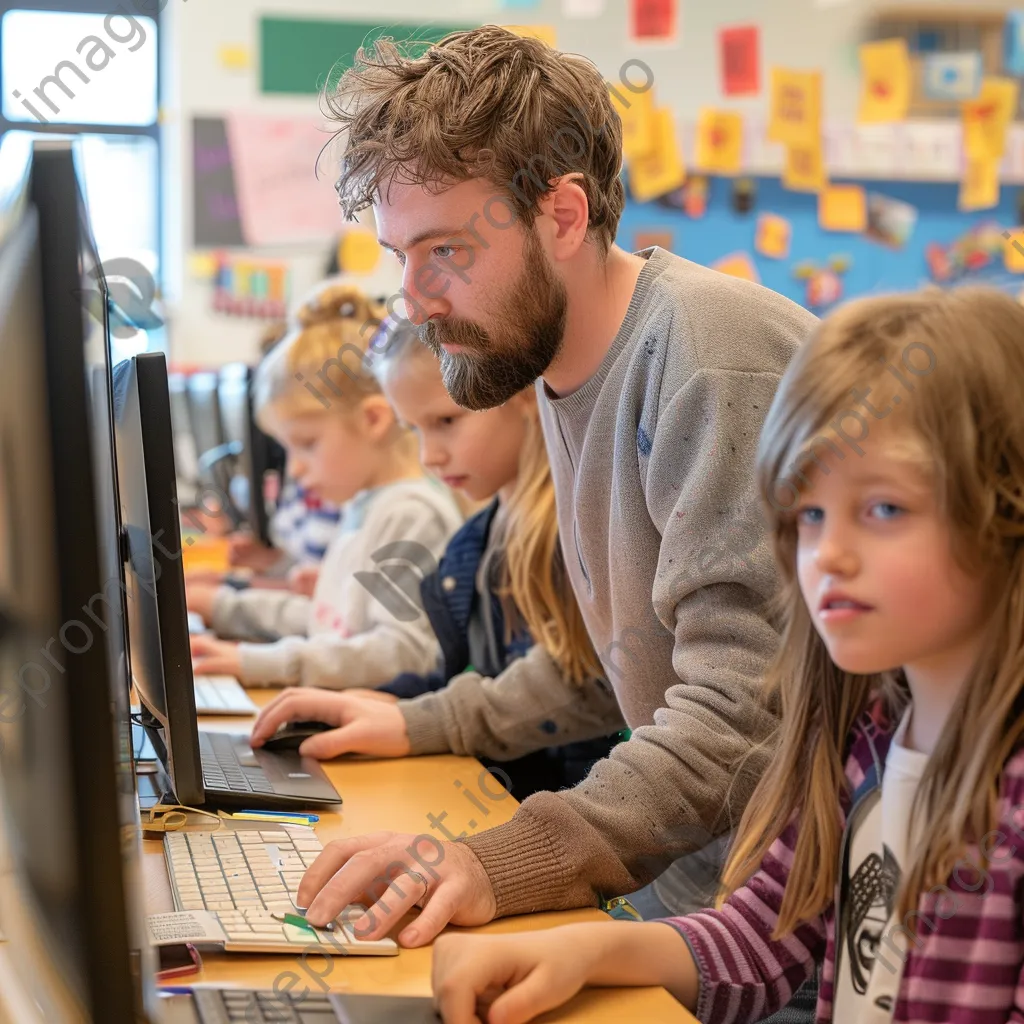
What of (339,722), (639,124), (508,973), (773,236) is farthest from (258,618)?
(773,236)

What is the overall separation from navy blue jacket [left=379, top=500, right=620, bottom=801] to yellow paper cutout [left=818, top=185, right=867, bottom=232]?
10.8ft

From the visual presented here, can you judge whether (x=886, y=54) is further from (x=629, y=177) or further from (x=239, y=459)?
(x=239, y=459)

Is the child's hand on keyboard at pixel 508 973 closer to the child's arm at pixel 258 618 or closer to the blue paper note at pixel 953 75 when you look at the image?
the child's arm at pixel 258 618

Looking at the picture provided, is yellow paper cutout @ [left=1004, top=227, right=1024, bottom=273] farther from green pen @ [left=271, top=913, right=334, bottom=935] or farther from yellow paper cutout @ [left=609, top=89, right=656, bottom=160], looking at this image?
green pen @ [left=271, top=913, right=334, bottom=935]

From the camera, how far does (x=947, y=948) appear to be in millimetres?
688

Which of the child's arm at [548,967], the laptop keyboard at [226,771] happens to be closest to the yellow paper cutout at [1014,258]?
the laptop keyboard at [226,771]

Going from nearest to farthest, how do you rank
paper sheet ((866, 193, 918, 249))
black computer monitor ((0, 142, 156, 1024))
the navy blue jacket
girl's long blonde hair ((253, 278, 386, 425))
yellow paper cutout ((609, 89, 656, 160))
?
black computer monitor ((0, 142, 156, 1024)) < the navy blue jacket < girl's long blonde hair ((253, 278, 386, 425)) < yellow paper cutout ((609, 89, 656, 160)) < paper sheet ((866, 193, 918, 249))

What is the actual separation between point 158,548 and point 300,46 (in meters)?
3.68

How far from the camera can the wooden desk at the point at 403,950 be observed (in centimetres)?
75

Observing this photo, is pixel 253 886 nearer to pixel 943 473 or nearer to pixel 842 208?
pixel 943 473

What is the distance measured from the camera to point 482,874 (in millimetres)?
861

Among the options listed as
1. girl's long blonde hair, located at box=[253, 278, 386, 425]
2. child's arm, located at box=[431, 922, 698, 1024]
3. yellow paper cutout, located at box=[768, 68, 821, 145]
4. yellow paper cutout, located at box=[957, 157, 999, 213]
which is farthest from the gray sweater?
yellow paper cutout, located at box=[957, 157, 999, 213]

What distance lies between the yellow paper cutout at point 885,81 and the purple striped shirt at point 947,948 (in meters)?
4.07

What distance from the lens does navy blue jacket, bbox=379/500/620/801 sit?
144 cm
